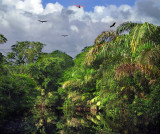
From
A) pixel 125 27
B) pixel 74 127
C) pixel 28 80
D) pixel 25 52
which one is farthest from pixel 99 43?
pixel 25 52

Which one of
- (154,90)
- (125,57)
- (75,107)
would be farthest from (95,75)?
(154,90)

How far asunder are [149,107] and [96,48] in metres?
6.64

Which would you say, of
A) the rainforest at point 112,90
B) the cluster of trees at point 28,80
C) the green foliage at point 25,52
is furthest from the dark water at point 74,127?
the green foliage at point 25,52

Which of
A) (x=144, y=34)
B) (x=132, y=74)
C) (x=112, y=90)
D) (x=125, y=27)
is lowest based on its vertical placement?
(x=112, y=90)

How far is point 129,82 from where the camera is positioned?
555 inches

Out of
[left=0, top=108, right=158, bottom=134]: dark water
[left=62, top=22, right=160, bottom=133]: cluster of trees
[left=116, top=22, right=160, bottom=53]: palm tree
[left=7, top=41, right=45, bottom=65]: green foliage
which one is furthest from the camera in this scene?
[left=7, top=41, right=45, bottom=65]: green foliage

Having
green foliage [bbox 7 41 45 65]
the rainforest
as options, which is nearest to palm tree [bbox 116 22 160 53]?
the rainforest

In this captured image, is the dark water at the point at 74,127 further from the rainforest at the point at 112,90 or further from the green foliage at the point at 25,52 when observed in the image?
the green foliage at the point at 25,52

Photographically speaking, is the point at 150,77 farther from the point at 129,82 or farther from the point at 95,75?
the point at 95,75

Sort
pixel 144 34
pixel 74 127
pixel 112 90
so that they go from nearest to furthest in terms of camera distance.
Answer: pixel 74 127
pixel 144 34
pixel 112 90

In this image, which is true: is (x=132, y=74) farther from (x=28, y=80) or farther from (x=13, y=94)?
(x=28, y=80)

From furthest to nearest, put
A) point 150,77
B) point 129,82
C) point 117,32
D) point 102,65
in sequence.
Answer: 1. point 102,65
2. point 117,32
3. point 129,82
4. point 150,77

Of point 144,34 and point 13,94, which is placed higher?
point 144,34

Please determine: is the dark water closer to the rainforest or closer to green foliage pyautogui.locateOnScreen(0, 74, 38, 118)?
the rainforest
